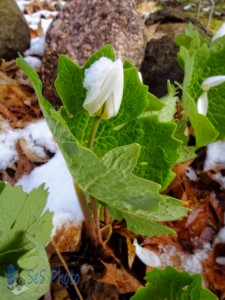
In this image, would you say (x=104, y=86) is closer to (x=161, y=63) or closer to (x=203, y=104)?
(x=203, y=104)

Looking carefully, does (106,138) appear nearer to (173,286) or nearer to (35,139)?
(173,286)

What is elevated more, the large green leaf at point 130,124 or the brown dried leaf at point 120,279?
the large green leaf at point 130,124

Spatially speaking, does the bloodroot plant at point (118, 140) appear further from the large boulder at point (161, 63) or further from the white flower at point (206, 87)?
the large boulder at point (161, 63)

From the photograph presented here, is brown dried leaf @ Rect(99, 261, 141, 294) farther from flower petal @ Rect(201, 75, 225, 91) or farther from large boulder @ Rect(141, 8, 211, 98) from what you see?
large boulder @ Rect(141, 8, 211, 98)

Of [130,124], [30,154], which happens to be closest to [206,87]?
[130,124]

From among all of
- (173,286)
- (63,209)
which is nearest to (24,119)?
(63,209)

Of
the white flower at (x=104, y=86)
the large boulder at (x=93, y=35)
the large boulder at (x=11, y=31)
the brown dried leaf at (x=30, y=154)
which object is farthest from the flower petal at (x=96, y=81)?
the large boulder at (x=11, y=31)

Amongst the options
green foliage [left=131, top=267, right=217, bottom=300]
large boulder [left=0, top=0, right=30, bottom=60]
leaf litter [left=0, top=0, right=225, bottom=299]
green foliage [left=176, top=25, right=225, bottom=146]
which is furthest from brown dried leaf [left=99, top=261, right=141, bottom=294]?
large boulder [left=0, top=0, right=30, bottom=60]
